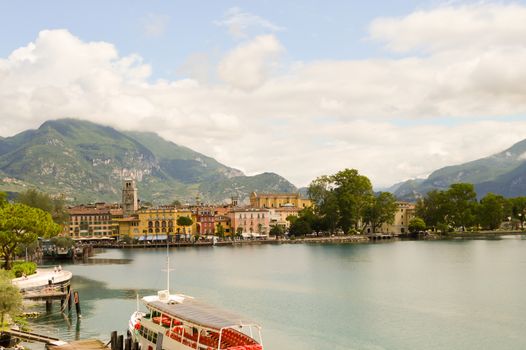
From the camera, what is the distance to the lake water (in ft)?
137

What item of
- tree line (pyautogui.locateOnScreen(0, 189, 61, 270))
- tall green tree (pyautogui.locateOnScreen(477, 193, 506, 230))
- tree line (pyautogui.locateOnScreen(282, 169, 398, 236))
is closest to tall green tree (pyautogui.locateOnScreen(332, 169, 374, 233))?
tree line (pyautogui.locateOnScreen(282, 169, 398, 236))

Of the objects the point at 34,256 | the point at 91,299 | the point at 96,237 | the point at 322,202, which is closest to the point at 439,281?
the point at 91,299

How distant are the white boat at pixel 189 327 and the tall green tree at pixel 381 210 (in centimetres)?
15158

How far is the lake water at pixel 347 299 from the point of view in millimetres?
41625

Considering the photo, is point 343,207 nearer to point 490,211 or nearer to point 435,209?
point 435,209

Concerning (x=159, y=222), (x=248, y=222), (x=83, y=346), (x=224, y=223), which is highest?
(x=159, y=222)

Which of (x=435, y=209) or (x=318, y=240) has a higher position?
(x=435, y=209)

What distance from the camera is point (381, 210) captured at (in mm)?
181375

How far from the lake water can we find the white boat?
29.9 ft

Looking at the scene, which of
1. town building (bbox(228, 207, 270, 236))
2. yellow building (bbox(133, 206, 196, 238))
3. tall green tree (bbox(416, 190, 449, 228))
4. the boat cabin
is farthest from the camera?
town building (bbox(228, 207, 270, 236))

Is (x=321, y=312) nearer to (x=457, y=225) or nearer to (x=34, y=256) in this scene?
(x=34, y=256)

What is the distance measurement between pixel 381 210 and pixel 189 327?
6178 inches

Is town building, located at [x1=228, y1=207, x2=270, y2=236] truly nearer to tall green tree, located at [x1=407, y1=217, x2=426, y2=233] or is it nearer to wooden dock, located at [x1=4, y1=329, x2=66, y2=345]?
tall green tree, located at [x1=407, y1=217, x2=426, y2=233]

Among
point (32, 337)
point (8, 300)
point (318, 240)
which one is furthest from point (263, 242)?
point (8, 300)
